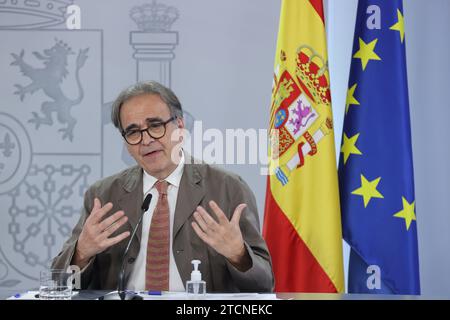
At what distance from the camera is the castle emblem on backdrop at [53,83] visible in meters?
3.84

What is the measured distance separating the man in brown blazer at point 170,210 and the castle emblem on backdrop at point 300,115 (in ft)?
2.02

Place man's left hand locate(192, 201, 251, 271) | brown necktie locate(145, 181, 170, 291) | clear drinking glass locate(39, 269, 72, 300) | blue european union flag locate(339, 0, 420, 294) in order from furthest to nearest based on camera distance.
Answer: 1. blue european union flag locate(339, 0, 420, 294)
2. brown necktie locate(145, 181, 170, 291)
3. man's left hand locate(192, 201, 251, 271)
4. clear drinking glass locate(39, 269, 72, 300)

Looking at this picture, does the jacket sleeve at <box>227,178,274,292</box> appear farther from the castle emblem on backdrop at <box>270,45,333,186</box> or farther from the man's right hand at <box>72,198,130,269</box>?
the castle emblem on backdrop at <box>270,45,333,186</box>

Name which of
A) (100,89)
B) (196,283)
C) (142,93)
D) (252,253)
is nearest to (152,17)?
(100,89)

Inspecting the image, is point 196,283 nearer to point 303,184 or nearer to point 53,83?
point 303,184

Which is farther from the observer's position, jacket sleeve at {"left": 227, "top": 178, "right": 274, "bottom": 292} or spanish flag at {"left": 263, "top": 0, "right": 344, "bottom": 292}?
spanish flag at {"left": 263, "top": 0, "right": 344, "bottom": 292}

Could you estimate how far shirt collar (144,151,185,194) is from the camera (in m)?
2.62

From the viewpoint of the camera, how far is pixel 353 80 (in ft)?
10.8

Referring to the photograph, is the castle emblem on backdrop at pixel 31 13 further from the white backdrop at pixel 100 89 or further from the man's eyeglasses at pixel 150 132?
the man's eyeglasses at pixel 150 132

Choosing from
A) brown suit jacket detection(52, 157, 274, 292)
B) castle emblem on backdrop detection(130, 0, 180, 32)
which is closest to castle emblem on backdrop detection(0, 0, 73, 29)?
castle emblem on backdrop detection(130, 0, 180, 32)

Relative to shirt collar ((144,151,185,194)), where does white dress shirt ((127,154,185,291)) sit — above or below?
below

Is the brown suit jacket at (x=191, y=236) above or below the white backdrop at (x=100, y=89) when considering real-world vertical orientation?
below

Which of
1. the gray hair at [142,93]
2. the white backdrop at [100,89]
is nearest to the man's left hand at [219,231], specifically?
the gray hair at [142,93]
